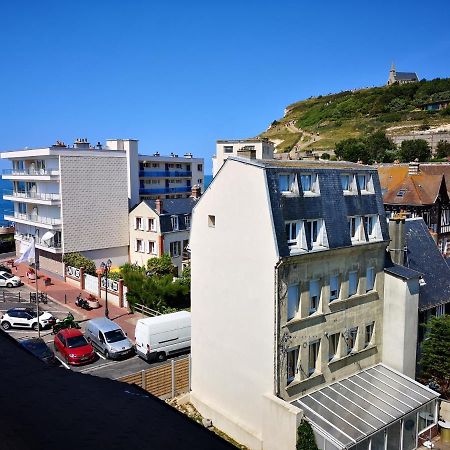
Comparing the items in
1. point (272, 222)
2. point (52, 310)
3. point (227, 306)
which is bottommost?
point (52, 310)

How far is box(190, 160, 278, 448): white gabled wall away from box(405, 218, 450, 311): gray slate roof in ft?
32.9

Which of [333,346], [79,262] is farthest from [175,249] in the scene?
[333,346]

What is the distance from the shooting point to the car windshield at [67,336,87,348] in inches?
1057

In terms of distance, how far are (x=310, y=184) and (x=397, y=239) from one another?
22.6ft

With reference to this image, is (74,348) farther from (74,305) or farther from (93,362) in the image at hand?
(74,305)

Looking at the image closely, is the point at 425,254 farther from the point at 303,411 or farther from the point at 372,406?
the point at 303,411

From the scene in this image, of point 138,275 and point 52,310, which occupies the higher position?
point 138,275

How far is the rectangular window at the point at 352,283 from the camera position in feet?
73.0

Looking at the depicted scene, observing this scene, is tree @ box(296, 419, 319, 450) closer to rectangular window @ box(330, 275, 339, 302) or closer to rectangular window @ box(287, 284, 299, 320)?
rectangular window @ box(287, 284, 299, 320)

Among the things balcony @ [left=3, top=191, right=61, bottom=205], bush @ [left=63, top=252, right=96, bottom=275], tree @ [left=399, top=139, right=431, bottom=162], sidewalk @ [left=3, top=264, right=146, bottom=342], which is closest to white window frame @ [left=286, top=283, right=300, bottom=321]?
sidewalk @ [left=3, top=264, right=146, bottom=342]

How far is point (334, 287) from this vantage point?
2158 centimetres

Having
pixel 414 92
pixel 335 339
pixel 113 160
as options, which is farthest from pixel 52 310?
pixel 414 92

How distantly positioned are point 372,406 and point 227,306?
25.1 ft

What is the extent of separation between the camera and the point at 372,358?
23.7m
